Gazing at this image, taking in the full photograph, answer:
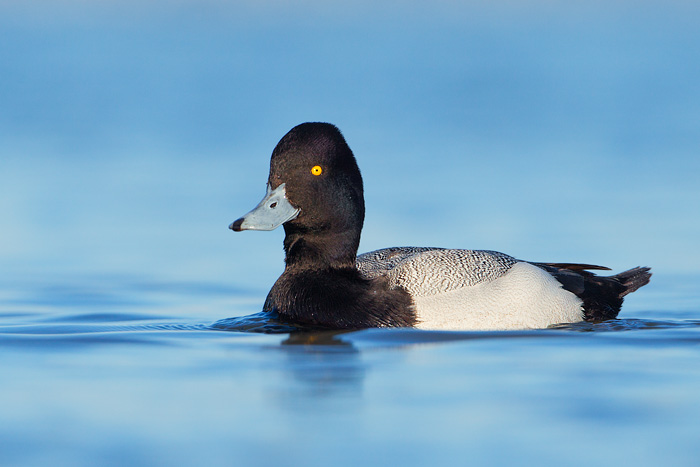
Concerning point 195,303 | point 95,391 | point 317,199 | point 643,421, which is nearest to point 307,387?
point 95,391

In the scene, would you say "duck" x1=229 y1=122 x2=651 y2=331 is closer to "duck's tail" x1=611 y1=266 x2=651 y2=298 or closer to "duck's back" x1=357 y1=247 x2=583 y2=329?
"duck's back" x1=357 y1=247 x2=583 y2=329

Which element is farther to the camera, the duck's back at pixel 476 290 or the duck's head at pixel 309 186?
the duck's head at pixel 309 186

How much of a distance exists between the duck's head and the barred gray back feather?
0.48 metres

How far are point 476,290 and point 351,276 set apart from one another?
87 centimetres

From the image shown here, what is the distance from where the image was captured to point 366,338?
6773 millimetres

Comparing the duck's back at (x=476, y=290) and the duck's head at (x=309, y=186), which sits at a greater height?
the duck's head at (x=309, y=186)

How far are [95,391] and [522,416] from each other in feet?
7.04

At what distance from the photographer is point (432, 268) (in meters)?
7.52

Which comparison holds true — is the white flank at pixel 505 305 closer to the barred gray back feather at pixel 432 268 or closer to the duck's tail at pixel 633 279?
the barred gray back feather at pixel 432 268

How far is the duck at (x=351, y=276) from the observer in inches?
283

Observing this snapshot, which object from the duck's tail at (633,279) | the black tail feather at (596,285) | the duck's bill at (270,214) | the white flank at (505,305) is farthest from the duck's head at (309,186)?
the duck's tail at (633,279)

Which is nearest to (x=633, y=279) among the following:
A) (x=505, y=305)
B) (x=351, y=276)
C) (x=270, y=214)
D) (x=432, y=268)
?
(x=505, y=305)

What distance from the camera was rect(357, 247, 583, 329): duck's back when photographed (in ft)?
23.5

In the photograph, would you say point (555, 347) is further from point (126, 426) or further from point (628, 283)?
point (126, 426)
